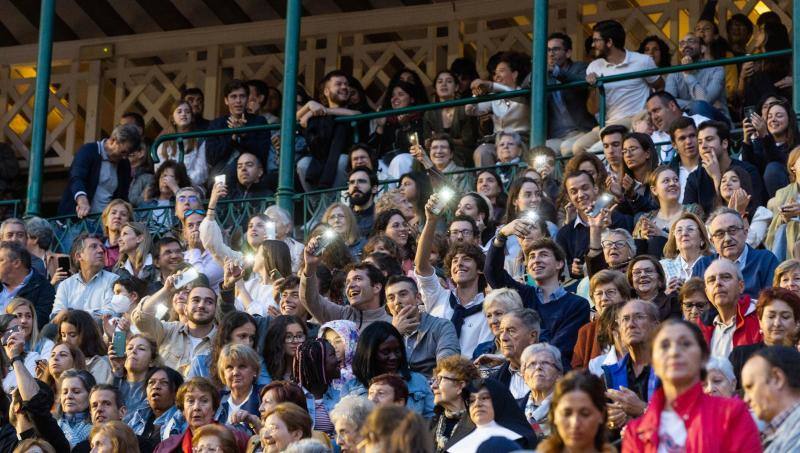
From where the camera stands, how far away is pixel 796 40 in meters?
14.7

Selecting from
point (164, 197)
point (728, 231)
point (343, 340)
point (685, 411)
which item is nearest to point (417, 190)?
point (164, 197)

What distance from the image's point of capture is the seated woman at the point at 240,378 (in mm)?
11648

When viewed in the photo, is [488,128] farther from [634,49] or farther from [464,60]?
[634,49]

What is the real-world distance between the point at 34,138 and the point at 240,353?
6.63 meters

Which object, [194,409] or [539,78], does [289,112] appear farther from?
[194,409]

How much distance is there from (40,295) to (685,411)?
8127mm

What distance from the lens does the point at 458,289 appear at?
12641mm

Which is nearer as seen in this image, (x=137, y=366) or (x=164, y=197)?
(x=137, y=366)

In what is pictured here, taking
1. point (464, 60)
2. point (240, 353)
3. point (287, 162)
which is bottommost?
point (240, 353)

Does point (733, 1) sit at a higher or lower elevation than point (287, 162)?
higher

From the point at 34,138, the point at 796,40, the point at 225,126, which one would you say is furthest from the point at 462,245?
the point at 34,138

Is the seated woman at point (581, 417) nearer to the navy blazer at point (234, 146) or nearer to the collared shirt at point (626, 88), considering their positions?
the collared shirt at point (626, 88)

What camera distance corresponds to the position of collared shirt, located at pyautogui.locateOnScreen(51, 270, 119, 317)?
1478cm

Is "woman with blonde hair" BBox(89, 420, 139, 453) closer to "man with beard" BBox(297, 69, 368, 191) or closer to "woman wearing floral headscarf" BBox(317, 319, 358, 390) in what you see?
"woman wearing floral headscarf" BBox(317, 319, 358, 390)
